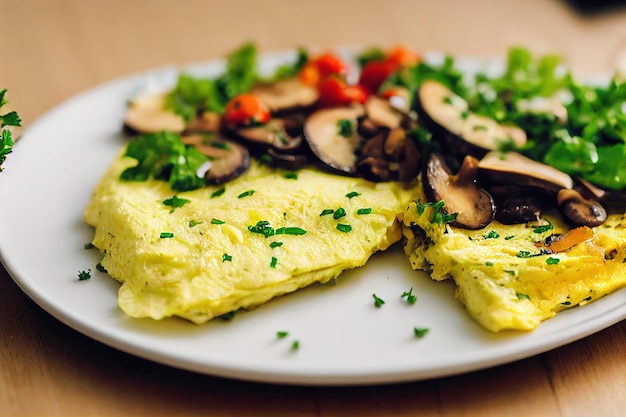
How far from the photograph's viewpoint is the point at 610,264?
15.1 ft

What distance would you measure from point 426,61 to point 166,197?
3.12m

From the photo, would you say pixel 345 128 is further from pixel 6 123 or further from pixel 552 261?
pixel 6 123

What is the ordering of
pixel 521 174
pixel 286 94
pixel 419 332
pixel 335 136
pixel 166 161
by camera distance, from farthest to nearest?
pixel 286 94 < pixel 335 136 < pixel 166 161 < pixel 521 174 < pixel 419 332

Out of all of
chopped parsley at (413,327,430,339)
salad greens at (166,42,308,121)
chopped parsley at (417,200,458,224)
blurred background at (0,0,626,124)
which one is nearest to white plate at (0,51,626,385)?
chopped parsley at (413,327,430,339)

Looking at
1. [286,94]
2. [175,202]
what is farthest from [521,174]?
[175,202]

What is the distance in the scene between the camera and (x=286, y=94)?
6.29 meters

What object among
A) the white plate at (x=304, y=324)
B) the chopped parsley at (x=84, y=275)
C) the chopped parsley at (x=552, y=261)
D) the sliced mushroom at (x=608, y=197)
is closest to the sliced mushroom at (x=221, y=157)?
the white plate at (x=304, y=324)

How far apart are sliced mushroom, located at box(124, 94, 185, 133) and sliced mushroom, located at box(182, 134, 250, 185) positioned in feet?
1.07

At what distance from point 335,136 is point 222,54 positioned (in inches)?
120

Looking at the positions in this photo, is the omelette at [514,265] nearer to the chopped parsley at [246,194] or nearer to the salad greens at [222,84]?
the chopped parsley at [246,194]

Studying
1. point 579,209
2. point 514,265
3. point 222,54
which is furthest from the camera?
point 222,54

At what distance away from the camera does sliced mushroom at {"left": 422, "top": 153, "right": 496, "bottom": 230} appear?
15.9ft

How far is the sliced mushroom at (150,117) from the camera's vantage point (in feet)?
19.7

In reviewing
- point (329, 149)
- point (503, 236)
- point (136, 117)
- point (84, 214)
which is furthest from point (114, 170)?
point (503, 236)
